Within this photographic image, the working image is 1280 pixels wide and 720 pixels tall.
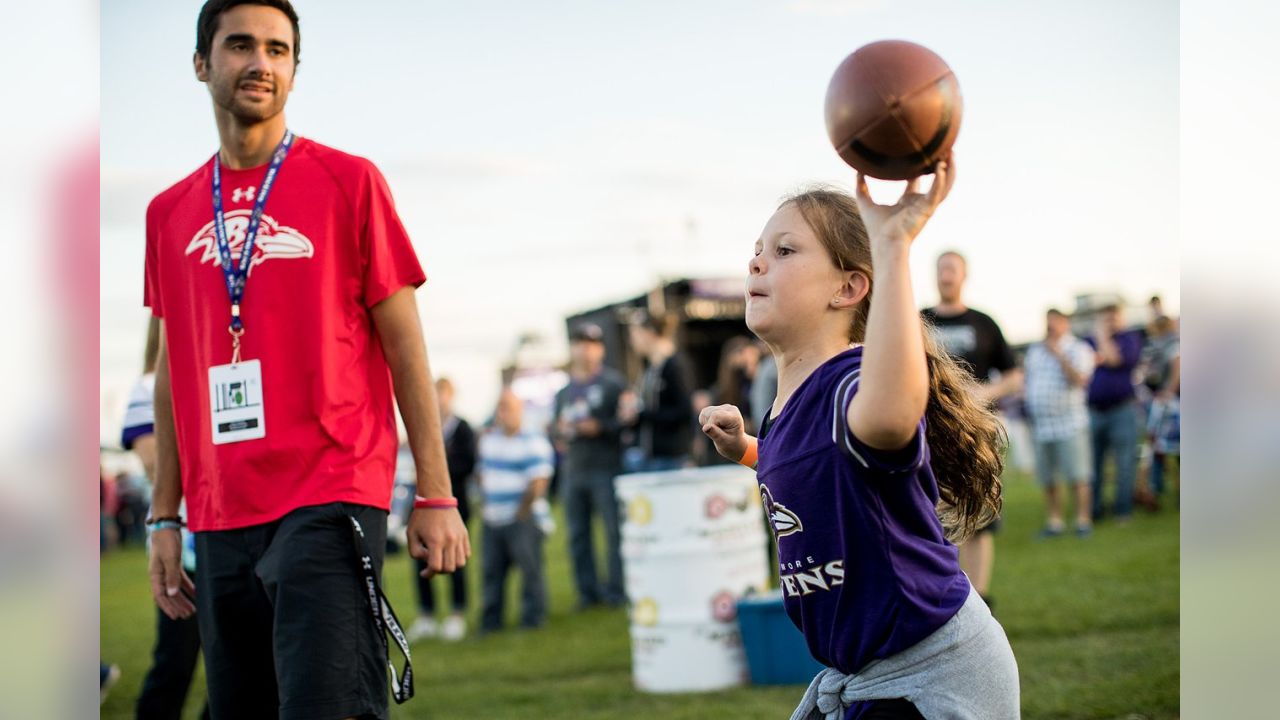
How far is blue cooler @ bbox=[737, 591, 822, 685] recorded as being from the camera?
6.72 metres

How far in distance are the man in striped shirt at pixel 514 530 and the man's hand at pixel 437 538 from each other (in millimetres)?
6704

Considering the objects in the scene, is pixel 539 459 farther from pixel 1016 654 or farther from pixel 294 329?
pixel 294 329

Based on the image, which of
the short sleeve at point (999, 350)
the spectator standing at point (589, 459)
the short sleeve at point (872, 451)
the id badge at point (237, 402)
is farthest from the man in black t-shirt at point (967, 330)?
the short sleeve at point (872, 451)

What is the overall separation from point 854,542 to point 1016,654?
4930 mm

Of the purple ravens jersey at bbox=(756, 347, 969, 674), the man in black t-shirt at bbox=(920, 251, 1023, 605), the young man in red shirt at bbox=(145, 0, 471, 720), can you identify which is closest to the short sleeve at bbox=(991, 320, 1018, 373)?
the man in black t-shirt at bbox=(920, 251, 1023, 605)

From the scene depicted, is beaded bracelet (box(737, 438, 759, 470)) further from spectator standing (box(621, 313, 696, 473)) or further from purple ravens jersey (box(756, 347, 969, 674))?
spectator standing (box(621, 313, 696, 473))

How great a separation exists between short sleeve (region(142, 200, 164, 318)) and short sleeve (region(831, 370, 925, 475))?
2052 mm

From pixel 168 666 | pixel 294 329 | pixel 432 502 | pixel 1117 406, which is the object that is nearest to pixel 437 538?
pixel 432 502

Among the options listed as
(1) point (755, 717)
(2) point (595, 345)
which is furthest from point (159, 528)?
(2) point (595, 345)

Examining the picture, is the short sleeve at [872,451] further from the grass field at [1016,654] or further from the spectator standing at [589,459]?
the spectator standing at [589,459]

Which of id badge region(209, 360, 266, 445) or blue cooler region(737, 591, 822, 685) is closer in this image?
id badge region(209, 360, 266, 445)

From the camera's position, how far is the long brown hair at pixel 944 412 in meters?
2.60

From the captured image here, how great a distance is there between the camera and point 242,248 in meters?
3.13
